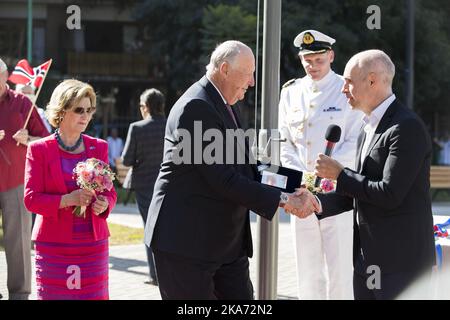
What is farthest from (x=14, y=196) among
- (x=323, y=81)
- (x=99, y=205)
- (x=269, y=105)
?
(x=323, y=81)

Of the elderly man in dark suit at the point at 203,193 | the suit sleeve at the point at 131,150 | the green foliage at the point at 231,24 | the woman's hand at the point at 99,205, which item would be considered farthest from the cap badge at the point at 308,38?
the green foliage at the point at 231,24

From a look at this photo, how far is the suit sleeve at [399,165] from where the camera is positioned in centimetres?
450

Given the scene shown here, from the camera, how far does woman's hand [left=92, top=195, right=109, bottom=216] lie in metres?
5.29

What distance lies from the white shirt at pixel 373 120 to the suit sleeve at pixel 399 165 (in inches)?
7.5

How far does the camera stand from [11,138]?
24.3ft

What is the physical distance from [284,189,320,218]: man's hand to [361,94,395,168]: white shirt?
43 cm

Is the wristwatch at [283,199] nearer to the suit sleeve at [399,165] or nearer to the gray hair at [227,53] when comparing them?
the suit sleeve at [399,165]

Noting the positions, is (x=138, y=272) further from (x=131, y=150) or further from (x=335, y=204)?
(x=335, y=204)

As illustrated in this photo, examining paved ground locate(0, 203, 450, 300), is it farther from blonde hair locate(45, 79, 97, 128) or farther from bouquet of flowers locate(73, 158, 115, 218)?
blonde hair locate(45, 79, 97, 128)

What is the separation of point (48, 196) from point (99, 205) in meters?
0.33

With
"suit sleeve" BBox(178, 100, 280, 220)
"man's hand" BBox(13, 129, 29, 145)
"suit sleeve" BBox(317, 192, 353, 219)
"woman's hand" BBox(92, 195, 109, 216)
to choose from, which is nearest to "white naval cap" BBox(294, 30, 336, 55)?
"suit sleeve" BBox(317, 192, 353, 219)

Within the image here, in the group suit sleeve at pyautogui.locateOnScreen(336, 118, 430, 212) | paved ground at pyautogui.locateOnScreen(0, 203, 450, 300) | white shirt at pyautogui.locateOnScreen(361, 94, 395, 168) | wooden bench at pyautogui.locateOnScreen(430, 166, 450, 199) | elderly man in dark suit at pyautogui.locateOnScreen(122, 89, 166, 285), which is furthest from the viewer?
wooden bench at pyautogui.locateOnScreen(430, 166, 450, 199)

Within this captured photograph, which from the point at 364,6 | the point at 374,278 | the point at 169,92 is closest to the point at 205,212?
the point at 374,278

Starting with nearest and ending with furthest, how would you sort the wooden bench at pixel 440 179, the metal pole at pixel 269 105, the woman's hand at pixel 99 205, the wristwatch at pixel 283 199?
the wristwatch at pixel 283 199
the woman's hand at pixel 99 205
the metal pole at pixel 269 105
the wooden bench at pixel 440 179
